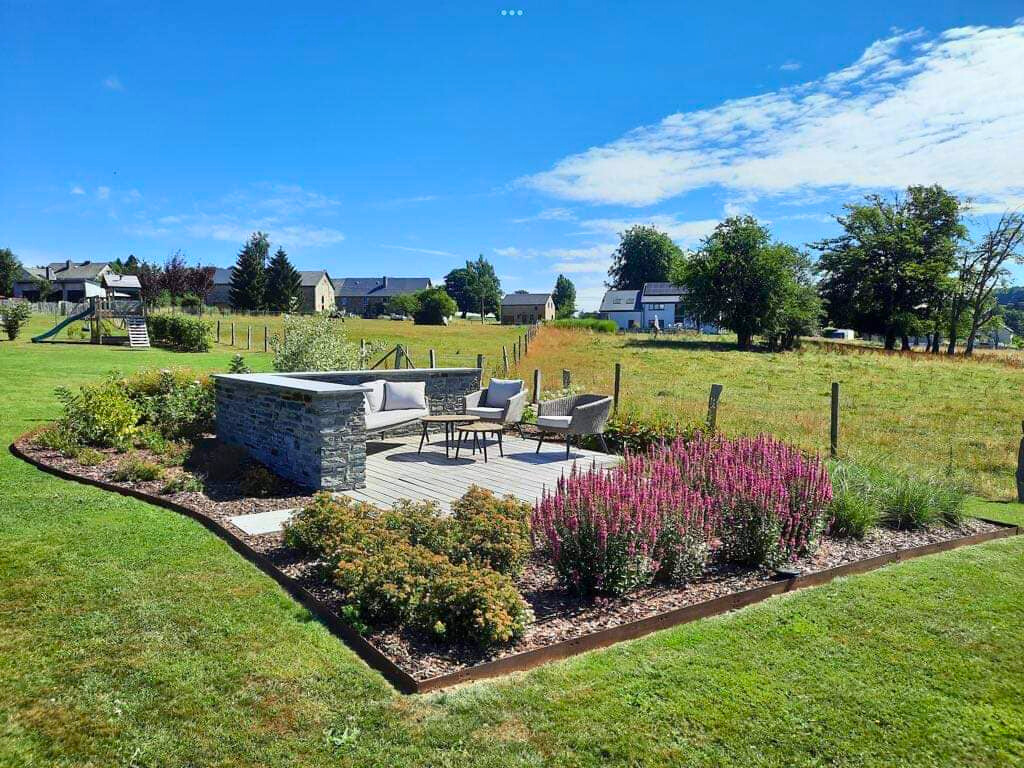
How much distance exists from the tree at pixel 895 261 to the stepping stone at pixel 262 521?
4370 cm

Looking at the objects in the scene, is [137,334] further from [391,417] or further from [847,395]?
[847,395]

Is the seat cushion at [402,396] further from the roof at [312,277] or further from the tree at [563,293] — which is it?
the tree at [563,293]

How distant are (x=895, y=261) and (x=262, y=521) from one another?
47.5 metres

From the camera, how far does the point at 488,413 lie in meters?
8.98

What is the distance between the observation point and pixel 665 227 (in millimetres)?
83875

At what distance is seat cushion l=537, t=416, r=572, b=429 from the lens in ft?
27.6

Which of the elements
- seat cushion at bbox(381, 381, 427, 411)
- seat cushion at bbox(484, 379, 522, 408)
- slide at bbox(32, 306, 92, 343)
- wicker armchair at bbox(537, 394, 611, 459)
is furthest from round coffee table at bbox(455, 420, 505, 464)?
slide at bbox(32, 306, 92, 343)

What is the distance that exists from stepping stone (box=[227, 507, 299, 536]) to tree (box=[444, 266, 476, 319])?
86.9 metres

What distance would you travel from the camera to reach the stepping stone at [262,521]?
509 cm

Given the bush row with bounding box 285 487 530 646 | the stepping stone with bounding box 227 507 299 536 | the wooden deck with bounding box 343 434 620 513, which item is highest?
the bush row with bounding box 285 487 530 646

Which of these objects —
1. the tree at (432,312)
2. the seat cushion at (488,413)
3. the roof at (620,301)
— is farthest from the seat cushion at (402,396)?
the roof at (620,301)

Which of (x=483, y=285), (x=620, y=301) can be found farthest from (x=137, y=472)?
(x=483, y=285)

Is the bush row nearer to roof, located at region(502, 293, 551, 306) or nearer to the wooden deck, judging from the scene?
the wooden deck

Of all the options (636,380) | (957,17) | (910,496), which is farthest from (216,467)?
(636,380)
